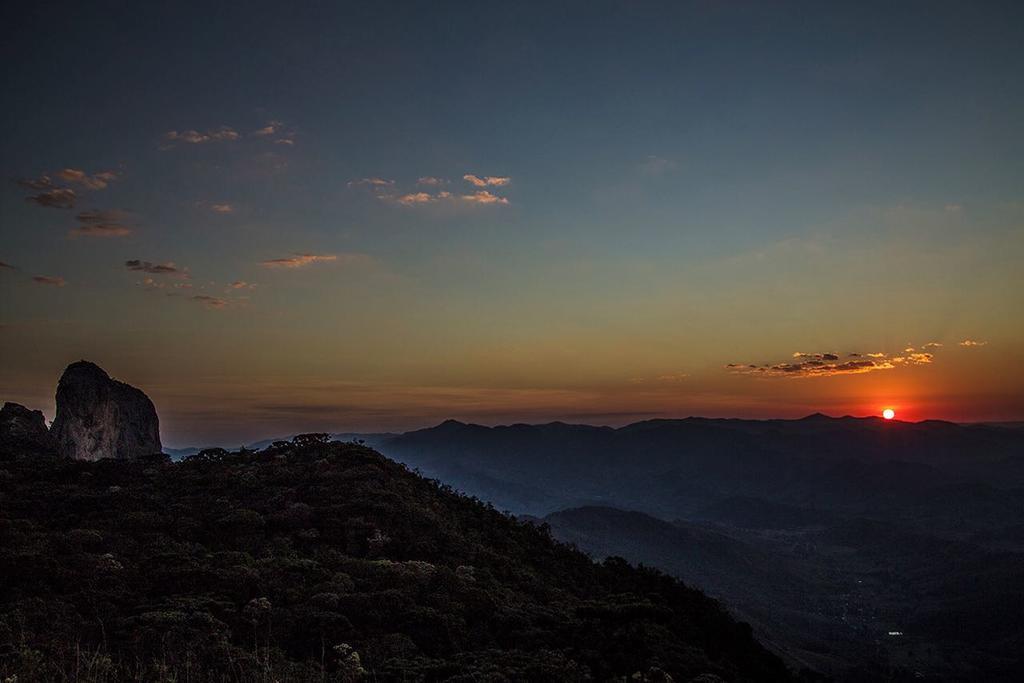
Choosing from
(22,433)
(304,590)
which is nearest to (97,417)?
(22,433)

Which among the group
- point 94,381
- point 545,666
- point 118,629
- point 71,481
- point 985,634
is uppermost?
point 94,381

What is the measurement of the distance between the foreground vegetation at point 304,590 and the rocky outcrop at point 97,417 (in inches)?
1800

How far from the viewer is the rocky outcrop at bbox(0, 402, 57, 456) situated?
45.1m

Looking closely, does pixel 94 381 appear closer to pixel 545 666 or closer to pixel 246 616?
pixel 246 616

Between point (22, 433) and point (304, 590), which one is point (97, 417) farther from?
point (304, 590)

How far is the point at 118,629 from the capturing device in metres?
18.5

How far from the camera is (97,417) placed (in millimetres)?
82562

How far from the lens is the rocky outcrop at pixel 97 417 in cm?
7769

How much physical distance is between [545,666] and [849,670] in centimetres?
16593

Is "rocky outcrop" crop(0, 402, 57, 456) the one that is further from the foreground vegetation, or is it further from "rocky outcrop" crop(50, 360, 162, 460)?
"rocky outcrop" crop(50, 360, 162, 460)

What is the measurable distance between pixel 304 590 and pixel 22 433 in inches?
1783

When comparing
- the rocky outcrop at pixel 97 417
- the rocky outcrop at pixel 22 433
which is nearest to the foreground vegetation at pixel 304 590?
the rocky outcrop at pixel 22 433

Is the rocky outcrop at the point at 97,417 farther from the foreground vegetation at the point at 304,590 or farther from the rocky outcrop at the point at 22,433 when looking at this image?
the foreground vegetation at the point at 304,590

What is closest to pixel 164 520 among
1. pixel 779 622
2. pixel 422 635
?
pixel 422 635
